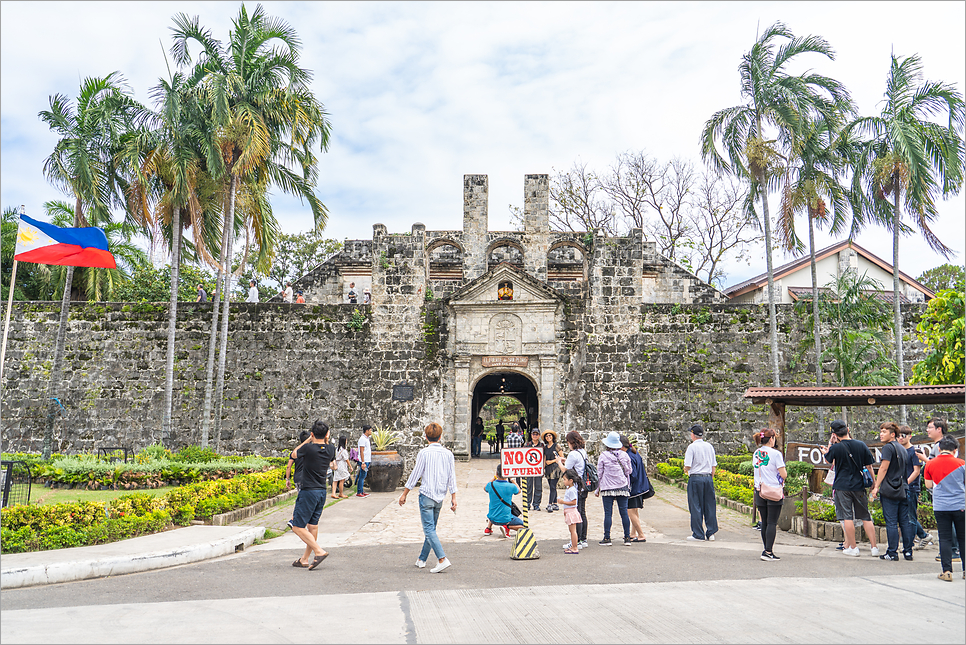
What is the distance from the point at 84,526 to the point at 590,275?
13.0 meters

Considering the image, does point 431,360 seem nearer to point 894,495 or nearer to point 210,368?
point 210,368

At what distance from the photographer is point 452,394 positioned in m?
17.5

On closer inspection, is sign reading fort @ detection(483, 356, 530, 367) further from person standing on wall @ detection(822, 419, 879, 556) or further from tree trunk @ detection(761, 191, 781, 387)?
person standing on wall @ detection(822, 419, 879, 556)

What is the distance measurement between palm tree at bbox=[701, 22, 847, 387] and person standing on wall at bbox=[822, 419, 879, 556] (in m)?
8.26

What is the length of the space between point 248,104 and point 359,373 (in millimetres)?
7243

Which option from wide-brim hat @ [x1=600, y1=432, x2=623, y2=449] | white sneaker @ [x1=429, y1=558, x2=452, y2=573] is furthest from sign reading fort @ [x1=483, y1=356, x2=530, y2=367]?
white sneaker @ [x1=429, y1=558, x2=452, y2=573]

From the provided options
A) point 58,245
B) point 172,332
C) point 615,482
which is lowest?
point 615,482

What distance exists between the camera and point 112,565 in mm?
6719

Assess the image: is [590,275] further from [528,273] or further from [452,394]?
[452,394]

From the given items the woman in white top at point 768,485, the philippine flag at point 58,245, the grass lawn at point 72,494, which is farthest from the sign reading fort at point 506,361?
the woman in white top at point 768,485

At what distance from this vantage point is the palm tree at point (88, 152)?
15.6 metres

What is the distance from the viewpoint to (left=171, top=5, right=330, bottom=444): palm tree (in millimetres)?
15797

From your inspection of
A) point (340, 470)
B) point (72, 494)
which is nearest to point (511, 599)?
point (340, 470)

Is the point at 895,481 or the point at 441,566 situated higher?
the point at 895,481
